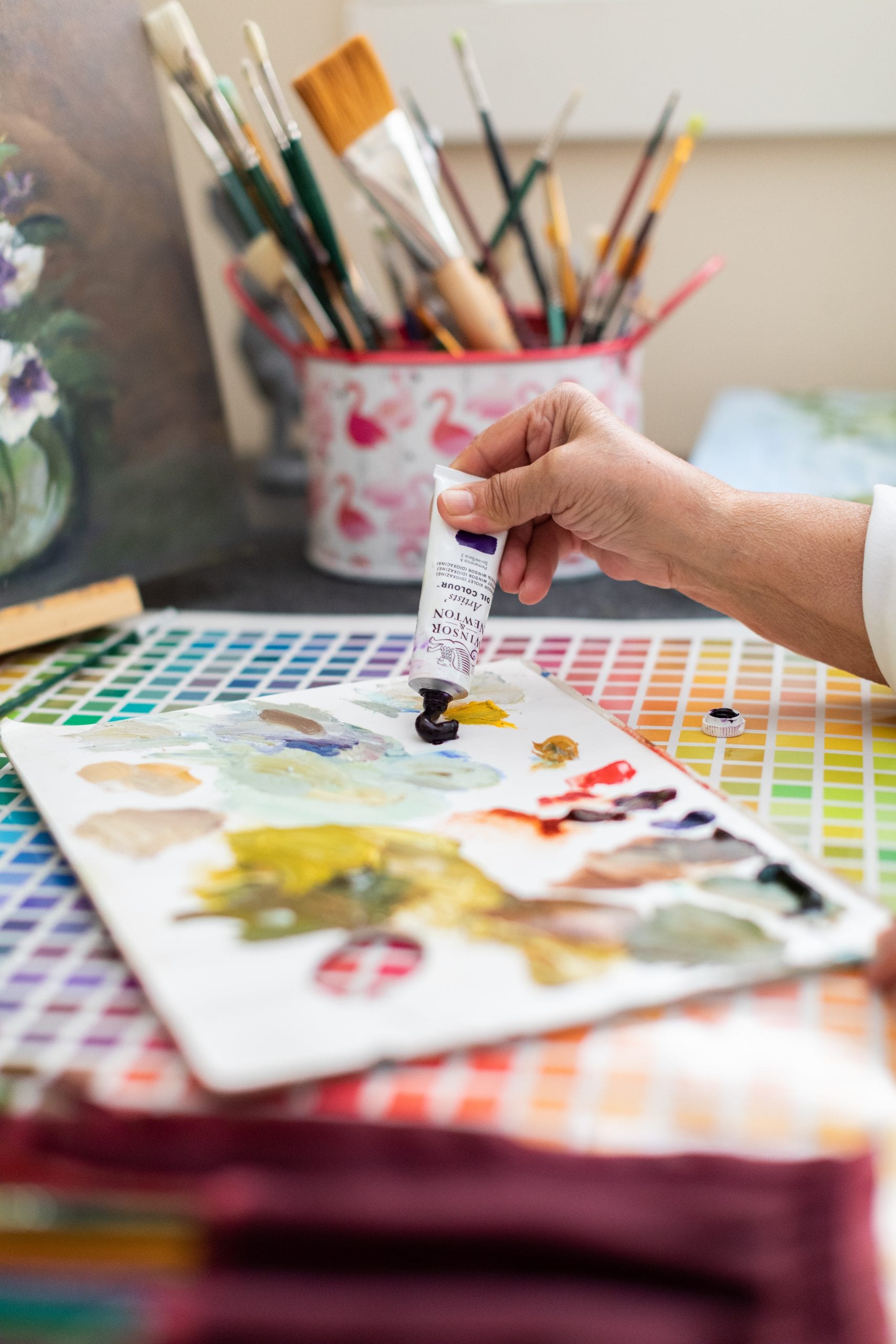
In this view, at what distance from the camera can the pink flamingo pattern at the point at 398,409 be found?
0.80m

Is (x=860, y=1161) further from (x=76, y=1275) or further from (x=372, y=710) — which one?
(x=372, y=710)

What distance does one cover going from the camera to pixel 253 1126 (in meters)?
0.33

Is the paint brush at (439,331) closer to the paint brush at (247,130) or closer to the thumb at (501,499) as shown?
the paint brush at (247,130)

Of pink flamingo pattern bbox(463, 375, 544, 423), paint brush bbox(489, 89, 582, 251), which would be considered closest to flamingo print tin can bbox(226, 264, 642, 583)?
pink flamingo pattern bbox(463, 375, 544, 423)

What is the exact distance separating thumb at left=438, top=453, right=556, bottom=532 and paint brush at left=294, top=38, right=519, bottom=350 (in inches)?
9.3

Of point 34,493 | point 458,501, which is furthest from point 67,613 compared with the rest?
point 458,501

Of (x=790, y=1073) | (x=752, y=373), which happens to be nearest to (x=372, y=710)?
(x=790, y=1073)

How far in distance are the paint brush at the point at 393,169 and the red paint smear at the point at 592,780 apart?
1.24 feet

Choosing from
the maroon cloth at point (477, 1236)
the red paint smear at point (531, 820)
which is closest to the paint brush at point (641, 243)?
the red paint smear at point (531, 820)

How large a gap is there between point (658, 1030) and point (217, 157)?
687mm

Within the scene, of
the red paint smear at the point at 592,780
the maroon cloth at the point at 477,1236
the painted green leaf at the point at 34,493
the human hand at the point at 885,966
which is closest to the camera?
the maroon cloth at the point at 477,1236

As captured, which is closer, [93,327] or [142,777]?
[142,777]

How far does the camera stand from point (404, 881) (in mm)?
436

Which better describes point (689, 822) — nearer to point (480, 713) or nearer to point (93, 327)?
point (480, 713)
